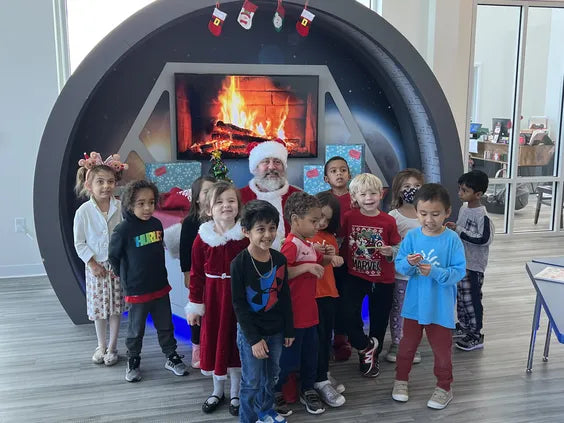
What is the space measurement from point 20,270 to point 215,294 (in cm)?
344

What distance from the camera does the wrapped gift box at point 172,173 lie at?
4824 millimetres

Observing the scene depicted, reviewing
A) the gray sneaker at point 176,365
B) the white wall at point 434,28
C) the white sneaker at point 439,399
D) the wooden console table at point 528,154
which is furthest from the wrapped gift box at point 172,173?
the wooden console table at point 528,154

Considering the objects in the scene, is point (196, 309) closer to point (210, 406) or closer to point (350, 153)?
point (210, 406)

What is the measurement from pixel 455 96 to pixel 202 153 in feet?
11.2

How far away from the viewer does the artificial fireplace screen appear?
495 centimetres

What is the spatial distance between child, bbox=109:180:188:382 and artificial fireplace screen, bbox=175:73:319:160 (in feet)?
6.13

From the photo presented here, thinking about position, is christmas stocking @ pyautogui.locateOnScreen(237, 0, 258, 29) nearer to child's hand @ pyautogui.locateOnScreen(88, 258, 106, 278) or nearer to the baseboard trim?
child's hand @ pyautogui.locateOnScreen(88, 258, 106, 278)

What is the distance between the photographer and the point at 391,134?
207 inches

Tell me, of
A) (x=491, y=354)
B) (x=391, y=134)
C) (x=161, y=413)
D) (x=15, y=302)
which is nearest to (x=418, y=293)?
(x=491, y=354)

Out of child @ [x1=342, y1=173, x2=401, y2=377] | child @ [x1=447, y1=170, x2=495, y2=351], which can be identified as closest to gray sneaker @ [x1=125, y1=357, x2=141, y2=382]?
→ child @ [x1=342, y1=173, x2=401, y2=377]

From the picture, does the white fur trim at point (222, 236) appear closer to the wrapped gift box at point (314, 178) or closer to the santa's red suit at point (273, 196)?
the santa's red suit at point (273, 196)

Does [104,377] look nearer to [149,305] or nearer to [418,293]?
[149,305]

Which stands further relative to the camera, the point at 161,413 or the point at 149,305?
the point at 149,305

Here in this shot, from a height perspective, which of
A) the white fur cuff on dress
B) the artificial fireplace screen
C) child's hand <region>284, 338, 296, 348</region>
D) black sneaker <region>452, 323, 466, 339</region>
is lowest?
black sneaker <region>452, 323, 466, 339</region>
